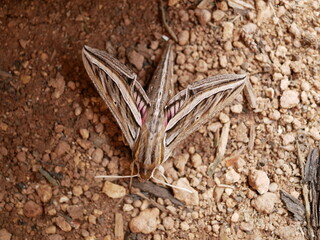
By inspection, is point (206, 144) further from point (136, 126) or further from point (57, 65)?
point (57, 65)

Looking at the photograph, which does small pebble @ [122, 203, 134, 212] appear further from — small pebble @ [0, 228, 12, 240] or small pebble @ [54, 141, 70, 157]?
small pebble @ [0, 228, 12, 240]

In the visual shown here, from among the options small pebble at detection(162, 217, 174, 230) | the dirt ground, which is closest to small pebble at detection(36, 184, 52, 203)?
the dirt ground

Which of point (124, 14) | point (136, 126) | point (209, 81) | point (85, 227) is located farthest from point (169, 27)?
point (85, 227)

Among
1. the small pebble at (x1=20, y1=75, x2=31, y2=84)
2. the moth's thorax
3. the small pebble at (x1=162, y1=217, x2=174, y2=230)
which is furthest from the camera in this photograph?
the small pebble at (x1=20, y1=75, x2=31, y2=84)

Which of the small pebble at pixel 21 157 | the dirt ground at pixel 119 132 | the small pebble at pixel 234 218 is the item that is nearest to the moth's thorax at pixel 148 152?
the dirt ground at pixel 119 132

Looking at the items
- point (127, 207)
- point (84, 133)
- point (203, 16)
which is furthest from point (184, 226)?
point (203, 16)

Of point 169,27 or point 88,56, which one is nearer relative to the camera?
point 88,56

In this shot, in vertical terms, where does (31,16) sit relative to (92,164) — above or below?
above
